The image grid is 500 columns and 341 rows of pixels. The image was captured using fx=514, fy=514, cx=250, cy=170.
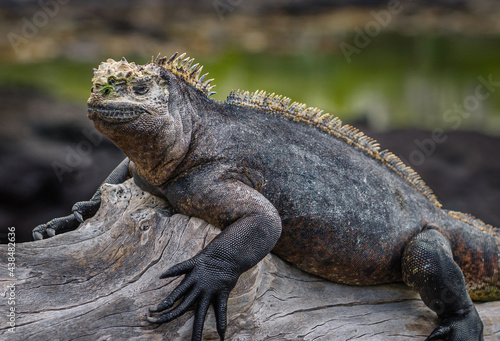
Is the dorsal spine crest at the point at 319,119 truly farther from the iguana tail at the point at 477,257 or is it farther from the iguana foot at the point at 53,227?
the iguana foot at the point at 53,227

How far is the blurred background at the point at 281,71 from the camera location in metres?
9.59

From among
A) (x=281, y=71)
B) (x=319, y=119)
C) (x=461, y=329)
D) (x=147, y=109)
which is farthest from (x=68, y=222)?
(x=281, y=71)

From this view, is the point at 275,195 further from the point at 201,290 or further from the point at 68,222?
the point at 68,222

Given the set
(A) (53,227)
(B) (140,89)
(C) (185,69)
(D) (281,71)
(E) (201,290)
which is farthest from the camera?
(D) (281,71)

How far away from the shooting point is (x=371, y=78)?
14.8 m

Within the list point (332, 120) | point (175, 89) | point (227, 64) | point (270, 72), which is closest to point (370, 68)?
point (270, 72)

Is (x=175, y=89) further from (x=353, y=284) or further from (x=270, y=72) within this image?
(x=270, y=72)

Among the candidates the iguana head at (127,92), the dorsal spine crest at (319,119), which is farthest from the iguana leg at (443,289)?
the iguana head at (127,92)

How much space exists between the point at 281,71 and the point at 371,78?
2609mm

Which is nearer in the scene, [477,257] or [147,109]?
[147,109]

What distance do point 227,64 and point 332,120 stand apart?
11612 millimetres

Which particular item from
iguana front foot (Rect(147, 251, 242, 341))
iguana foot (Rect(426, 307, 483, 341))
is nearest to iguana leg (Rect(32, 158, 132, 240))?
iguana front foot (Rect(147, 251, 242, 341))

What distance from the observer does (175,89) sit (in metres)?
3.63

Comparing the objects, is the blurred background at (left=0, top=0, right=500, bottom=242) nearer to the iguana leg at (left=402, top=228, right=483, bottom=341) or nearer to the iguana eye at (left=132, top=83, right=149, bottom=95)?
the iguana eye at (left=132, top=83, right=149, bottom=95)
